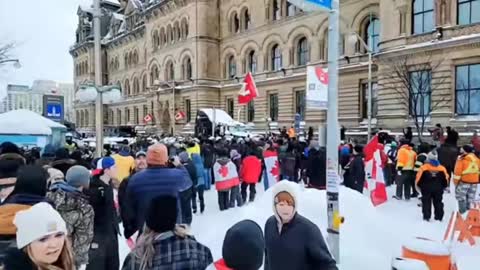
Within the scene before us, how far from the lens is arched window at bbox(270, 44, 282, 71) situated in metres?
42.0

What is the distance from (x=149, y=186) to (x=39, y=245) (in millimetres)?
2411

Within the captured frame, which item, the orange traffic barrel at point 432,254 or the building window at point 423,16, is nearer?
the orange traffic barrel at point 432,254

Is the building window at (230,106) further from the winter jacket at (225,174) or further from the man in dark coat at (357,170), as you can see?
the winter jacket at (225,174)

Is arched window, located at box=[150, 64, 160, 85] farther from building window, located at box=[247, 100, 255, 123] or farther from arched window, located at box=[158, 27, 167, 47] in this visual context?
building window, located at box=[247, 100, 255, 123]

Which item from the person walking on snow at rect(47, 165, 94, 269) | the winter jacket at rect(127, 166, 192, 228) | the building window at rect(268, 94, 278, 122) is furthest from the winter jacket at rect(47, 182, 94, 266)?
the building window at rect(268, 94, 278, 122)

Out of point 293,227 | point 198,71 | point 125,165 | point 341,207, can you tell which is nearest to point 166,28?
point 198,71

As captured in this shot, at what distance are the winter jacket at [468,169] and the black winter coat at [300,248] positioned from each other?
8008 millimetres

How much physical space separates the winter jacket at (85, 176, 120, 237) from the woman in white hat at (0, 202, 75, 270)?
2.49 m

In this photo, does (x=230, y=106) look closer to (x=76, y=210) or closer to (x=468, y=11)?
(x=468, y=11)

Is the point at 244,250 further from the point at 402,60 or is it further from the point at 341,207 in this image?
the point at 402,60

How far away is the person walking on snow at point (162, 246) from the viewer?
2.74 meters

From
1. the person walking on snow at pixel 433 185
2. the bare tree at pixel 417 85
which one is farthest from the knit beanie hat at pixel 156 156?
the bare tree at pixel 417 85

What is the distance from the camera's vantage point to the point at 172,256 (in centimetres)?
276

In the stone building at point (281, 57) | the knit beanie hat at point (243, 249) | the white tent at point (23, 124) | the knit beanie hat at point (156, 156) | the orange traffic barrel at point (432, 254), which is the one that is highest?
the stone building at point (281, 57)
